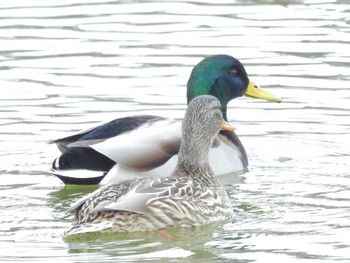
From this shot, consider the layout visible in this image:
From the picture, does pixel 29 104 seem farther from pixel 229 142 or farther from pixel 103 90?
pixel 229 142

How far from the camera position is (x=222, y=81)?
13.6 metres

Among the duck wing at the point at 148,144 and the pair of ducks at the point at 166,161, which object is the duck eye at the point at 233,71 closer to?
the pair of ducks at the point at 166,161

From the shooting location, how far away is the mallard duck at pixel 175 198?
10383 mm

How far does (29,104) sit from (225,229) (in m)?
4.54

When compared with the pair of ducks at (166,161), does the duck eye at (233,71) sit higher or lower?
higher

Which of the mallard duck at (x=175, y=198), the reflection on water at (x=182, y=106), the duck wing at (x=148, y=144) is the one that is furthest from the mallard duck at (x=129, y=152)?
the mallard duck at (x=175, y=198)

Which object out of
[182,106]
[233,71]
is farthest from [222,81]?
[182,106]

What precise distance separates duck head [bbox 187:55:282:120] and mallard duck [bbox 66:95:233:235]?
2022 millimetres

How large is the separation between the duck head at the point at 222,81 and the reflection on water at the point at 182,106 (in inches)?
16.4

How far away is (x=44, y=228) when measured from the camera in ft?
35.2

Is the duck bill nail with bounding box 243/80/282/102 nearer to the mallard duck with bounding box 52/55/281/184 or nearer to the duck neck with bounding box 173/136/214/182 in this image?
the mallard duck with bounding box 52/55/281/184

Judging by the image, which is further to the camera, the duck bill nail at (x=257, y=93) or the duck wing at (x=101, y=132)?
the duck bill nail at (x=257, y=93)

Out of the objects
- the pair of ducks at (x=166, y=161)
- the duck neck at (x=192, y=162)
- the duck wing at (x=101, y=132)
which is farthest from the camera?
the duck wing at (x=101, y=132)

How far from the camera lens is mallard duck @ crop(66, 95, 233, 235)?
10.4m
